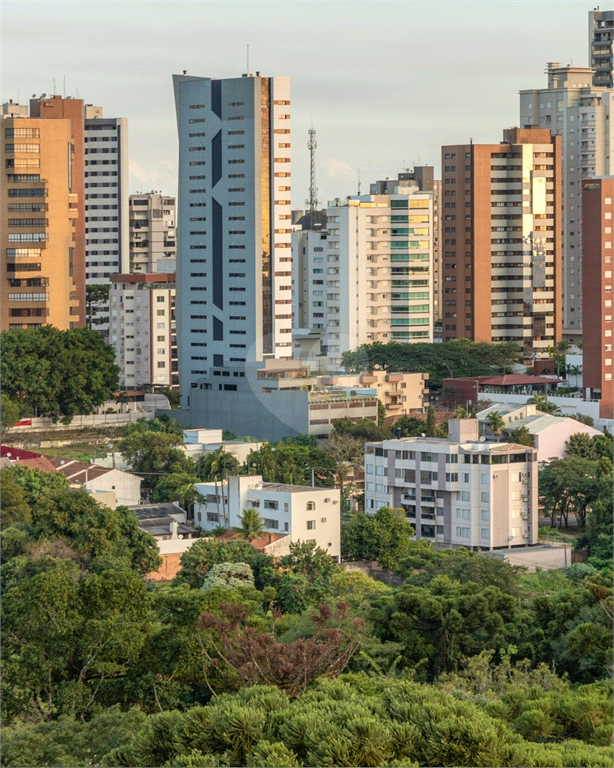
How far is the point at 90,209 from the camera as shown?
4344cm

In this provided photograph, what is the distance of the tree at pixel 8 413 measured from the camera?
24328 millimetres

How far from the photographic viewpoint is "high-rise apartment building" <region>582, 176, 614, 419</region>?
2752 cm

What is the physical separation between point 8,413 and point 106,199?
19596 millimetres

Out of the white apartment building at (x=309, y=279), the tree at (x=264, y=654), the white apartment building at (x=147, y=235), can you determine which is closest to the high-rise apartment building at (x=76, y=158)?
the white apartment building at (x=309, y=279)

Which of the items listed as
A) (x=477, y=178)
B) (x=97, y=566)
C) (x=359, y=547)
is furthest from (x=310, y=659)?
(x=477, y=178)

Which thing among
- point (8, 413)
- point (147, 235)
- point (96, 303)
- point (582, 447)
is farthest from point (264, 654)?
point (147, 235)

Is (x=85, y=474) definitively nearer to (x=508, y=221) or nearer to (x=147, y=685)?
(x=147, y=685)

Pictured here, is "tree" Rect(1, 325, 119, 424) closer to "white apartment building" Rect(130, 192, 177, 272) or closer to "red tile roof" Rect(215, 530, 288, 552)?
"red tile roof" Rect(215, 530, 288, 552)

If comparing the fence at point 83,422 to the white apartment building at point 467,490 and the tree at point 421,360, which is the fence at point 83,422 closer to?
the tree at point 421,360

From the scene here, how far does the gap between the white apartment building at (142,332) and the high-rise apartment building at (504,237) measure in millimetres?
6425

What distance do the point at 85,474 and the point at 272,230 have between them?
9609mm

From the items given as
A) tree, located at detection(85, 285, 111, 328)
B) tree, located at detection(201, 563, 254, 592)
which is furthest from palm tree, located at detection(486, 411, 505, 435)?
tree, located at detection(85, 285, 111, 328)

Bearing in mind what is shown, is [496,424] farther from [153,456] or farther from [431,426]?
[153,456]

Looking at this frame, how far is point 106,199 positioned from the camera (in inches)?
1713
